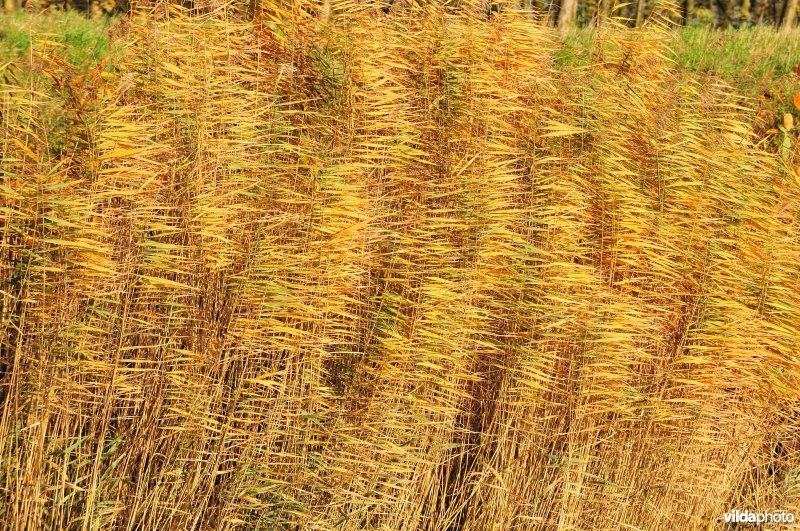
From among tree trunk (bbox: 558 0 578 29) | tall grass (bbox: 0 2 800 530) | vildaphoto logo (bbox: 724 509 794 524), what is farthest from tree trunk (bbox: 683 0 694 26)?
vildaphoto logo (bbox: 724 509 794 524)

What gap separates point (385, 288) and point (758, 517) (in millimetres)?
3203

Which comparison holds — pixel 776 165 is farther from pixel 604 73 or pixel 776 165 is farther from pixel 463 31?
pixel 463 31

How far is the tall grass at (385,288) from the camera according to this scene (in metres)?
5.24

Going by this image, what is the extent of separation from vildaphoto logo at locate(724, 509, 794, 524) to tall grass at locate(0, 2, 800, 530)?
9 centimetres

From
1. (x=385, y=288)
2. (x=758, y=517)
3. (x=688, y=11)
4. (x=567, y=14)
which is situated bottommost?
(x=758, y=517)

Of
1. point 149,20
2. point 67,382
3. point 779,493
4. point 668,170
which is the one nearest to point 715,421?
point 779,493

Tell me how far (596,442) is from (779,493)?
5.81 feet

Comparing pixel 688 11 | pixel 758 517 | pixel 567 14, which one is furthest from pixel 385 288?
pixel 688 11

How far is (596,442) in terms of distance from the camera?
19.2ft

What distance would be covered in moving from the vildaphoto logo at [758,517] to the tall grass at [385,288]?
0.09 meters

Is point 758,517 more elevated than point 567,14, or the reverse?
point 567,14

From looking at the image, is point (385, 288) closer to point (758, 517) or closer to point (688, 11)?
point (758, 517)

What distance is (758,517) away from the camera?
6598 millimetres

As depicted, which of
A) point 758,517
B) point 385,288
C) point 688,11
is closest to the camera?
point 385,288
